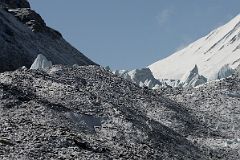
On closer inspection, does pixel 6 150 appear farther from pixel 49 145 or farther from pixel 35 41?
pixel 35 41

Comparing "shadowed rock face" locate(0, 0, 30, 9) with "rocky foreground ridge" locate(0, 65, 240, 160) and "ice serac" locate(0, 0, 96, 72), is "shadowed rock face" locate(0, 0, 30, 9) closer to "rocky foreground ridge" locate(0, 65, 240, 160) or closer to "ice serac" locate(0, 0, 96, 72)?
"ice serac" locate(0, 0, 96, 72)

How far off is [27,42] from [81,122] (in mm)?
46762

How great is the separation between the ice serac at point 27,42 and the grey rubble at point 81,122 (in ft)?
66.5

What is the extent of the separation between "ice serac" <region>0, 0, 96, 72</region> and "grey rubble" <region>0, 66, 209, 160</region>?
20.3 metres

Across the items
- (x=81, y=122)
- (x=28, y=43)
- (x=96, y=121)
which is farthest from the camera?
(x=28, y=43)

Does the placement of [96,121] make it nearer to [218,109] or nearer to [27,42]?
[218,109]

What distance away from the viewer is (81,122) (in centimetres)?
3838

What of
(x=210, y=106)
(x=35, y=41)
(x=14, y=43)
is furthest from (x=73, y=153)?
(x=35, y=41)

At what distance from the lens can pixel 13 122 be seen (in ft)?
112

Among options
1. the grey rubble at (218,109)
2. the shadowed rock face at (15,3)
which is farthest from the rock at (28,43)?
the grey rubble at (218,109)

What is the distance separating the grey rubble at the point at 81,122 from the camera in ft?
103

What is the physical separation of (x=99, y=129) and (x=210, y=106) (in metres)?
24.5

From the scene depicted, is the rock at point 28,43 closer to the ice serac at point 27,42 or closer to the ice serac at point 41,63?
the ice serac at point 27,42

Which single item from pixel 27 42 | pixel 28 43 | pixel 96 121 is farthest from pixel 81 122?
pixel 27 42
